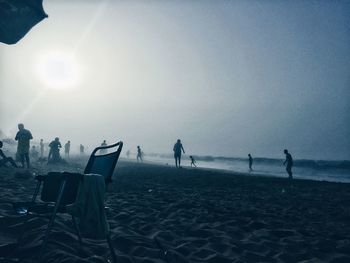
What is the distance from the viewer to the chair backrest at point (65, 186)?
2.82 metres

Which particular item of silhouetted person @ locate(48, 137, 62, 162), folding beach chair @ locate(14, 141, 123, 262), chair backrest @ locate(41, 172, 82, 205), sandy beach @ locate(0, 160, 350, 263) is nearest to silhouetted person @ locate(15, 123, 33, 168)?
silhouetted person @ locate(48, 137, 62, 162)

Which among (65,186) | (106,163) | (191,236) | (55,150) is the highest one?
(55,150)

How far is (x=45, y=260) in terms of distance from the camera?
3.04m

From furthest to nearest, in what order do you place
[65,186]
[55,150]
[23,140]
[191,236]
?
[55,150] < [23,140] < [191,236] < [65,186]

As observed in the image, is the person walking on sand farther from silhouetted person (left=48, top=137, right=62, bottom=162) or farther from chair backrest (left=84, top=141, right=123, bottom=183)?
chair backrest (left=84, top=141, right=123, bottom=183)

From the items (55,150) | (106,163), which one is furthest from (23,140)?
(106,163)

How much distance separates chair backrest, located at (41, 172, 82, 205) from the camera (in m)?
2.82

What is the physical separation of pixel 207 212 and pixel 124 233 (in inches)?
98.3

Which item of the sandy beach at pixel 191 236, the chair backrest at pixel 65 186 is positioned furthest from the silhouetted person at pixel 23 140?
the chair backrest at pixel 65 186

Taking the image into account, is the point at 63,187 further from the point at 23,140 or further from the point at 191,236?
the point at 23,140

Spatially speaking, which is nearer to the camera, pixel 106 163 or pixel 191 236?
pixel 106 163

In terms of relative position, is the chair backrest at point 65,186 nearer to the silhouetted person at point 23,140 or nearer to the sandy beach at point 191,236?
the sandy beach at point 191,236

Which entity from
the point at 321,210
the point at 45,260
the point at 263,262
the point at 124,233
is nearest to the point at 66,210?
the point at 45,260

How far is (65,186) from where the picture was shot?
3008 millimetres
